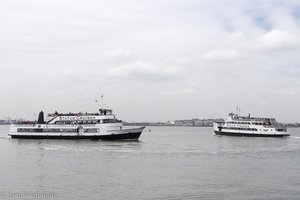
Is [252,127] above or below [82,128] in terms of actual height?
below

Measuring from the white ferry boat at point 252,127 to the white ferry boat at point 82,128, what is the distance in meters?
40.5

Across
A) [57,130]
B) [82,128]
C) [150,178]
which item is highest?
[82,128]

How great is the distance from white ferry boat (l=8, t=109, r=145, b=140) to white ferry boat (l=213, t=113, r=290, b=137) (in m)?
40.5

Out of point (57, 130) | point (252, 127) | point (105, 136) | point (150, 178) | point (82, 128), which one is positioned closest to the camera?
point (150, 178)

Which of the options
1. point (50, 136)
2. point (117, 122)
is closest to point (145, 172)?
point (117, 122)

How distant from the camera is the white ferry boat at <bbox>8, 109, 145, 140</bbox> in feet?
316

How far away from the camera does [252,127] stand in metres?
128

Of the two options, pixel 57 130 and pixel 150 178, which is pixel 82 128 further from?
pixel 150 178

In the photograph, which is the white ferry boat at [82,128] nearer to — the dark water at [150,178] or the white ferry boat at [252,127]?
the dark water at [150,178]

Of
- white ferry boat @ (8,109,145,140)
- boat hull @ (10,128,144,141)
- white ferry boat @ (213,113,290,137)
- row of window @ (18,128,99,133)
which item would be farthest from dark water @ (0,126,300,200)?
white ferry boat @ (213,113,290,137)

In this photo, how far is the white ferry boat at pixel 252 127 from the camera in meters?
126

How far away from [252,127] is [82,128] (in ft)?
172

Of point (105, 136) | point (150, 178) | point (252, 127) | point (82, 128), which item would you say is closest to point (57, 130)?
point (82, 128)

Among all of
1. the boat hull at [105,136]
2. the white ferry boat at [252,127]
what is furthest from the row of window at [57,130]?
the white ferry boat at [252,127]
